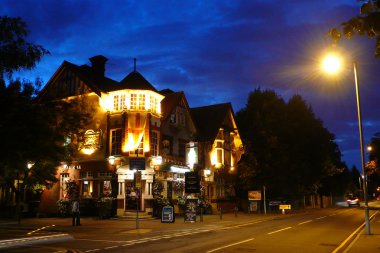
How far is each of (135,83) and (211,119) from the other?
1325 cm

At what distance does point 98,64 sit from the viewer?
40906 mm

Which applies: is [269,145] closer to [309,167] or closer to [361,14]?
[309,167]

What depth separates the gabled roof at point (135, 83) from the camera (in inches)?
1347

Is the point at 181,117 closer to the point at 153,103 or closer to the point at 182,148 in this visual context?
the point at 182,148

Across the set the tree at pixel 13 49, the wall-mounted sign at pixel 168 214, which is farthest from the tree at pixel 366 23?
the wall-mounted sign at pixel 168 214

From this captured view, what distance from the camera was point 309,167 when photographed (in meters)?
48.3

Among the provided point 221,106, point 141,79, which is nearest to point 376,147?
point 221,106

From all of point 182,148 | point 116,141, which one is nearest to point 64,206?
point 116,141

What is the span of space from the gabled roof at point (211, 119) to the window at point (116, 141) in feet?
34.6

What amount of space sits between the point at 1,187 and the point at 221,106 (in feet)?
78.9

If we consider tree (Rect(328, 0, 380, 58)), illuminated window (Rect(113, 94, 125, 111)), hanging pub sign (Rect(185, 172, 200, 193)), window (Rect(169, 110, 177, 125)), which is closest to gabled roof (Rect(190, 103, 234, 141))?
window (Rect(169, 110, 177, 125))

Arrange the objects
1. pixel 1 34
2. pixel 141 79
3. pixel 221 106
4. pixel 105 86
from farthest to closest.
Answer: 1. pixel 221 106
2. pixel 105 86
3. pixel 141 79
4. pixel 1 34

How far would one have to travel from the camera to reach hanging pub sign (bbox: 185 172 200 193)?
28625 mm

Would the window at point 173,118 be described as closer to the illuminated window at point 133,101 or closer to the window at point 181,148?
the window at point 181,148
